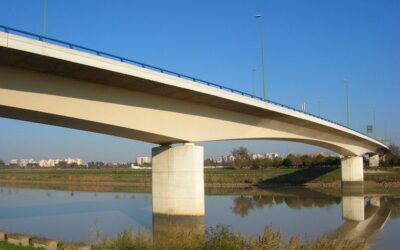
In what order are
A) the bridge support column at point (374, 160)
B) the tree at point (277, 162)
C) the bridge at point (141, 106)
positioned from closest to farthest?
the bridge at point (141, 106) → the bridge support column at point (374, 160) → the tree at point (277, 162)

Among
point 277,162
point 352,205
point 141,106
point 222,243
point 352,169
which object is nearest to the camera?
point 222,243

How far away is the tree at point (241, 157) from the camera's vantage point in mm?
111000

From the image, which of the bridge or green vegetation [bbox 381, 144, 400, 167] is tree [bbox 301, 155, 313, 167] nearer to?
green vegetation [bbox 381, 144, 400, 167]

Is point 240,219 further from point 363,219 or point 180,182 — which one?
point 363,219

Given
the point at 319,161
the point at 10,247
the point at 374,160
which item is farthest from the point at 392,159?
the point at 10,247

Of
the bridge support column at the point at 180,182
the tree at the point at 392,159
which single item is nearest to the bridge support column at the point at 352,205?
the bridge support column at the point at 180,182

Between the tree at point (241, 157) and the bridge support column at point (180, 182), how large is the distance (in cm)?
8466

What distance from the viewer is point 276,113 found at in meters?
30.3

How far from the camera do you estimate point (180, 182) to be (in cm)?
2545

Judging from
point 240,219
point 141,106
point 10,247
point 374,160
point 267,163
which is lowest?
point 240,219

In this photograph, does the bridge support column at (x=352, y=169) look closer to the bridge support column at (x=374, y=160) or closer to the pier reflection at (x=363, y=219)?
the pier reflection at (x=363, y=219)

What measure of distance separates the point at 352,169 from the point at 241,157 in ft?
212

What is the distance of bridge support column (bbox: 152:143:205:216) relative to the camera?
2530cm

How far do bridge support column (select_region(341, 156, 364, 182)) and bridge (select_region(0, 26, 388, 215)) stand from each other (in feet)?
71.7
